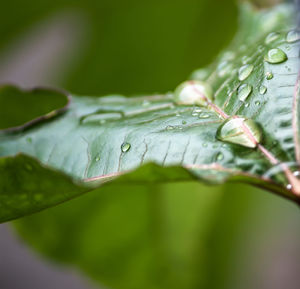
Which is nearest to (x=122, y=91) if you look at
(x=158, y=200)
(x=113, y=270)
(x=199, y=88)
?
(x=158, y=200)

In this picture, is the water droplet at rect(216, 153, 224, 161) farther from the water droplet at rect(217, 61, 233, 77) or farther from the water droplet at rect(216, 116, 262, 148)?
the water droplet at rect(217, 61, 233, 77)

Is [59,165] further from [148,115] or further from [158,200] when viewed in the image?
[158,200]

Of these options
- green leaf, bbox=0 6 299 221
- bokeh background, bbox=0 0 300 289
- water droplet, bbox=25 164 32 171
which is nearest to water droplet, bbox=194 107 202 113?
green leaf, bbox=0 6 299 221

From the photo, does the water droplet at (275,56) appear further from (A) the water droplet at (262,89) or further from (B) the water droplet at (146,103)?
(B) the water droplet at (146,103)

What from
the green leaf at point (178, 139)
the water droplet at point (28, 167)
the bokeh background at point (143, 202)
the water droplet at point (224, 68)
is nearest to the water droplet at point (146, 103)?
the green leaf at point (178, 139)

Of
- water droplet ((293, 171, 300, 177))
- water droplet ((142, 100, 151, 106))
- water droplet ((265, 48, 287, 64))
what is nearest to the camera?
water droplet ((293, 171, 300, 177))

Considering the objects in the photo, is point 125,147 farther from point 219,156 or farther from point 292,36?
point 292,36
